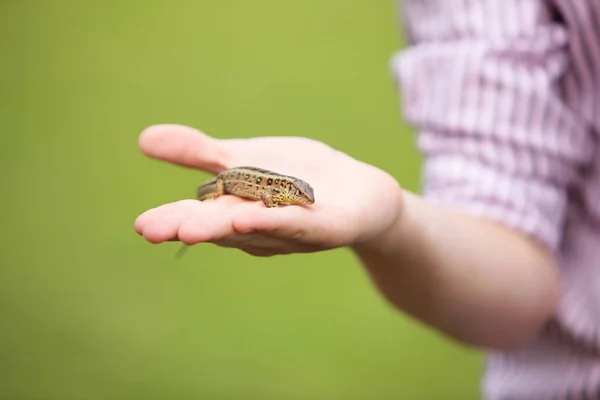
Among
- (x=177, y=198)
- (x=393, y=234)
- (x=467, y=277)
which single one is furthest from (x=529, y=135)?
(x=177, y=198)

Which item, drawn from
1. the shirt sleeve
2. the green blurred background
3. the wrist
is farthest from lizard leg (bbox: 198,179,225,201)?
the green blurred background

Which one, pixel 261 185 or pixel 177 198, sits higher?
pixel 177 198

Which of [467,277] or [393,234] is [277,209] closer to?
[393,234]

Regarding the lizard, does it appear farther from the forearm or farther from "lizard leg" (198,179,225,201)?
the forearm

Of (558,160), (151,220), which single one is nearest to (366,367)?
(558,160)

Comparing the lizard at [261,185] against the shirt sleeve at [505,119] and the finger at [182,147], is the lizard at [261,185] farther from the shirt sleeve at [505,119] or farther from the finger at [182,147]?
the shirt sleeve at [505,119]

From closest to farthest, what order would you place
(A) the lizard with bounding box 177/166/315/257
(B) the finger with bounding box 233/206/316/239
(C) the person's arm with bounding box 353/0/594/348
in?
(B) the finger with bounding box 233/206/316/239
(A) the lizard with bounding box 177/166/315/257
(C) the person's arm with bounding box 353/0/594/348

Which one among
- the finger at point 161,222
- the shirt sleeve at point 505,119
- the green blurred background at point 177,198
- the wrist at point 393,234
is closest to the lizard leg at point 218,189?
the wrist at point 393,234
